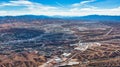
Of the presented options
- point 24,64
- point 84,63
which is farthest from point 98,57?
point 24,64

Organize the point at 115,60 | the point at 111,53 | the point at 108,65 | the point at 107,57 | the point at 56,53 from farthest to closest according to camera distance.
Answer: the point at 56,53, the point at 111,53, the point at 107,57, the point at 115,60, the point at 108,65

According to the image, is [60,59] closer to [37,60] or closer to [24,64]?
[37,60]

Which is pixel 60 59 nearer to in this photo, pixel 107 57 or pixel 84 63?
pixel 84 63

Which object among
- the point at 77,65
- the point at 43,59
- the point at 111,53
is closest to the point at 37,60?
the point at 43,59

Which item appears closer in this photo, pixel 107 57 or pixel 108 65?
pixel 108 65

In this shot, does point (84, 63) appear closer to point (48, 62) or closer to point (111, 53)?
point (48, 62)

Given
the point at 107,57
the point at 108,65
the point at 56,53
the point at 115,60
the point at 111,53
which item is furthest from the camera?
the point at 56,53

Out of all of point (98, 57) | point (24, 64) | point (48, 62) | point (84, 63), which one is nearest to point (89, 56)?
point (98, 57)

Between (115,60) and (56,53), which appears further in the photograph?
(56,53)
